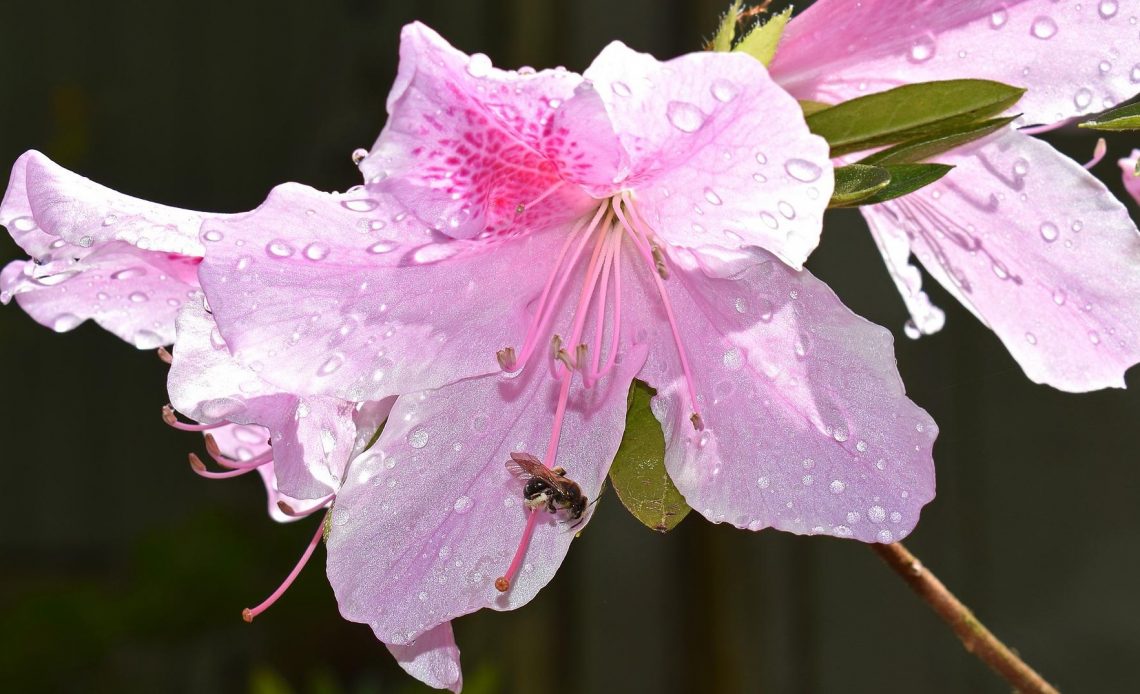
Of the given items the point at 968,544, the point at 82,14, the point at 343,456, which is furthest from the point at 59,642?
the point at 343,456

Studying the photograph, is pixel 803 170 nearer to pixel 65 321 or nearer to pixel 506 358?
pixel 506 358

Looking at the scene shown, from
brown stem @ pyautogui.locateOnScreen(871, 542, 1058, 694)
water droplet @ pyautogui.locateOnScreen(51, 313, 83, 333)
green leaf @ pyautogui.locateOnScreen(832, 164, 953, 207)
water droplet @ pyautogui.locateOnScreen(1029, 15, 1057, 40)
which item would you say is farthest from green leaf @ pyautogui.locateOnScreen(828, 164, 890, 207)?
water droplet @ pyautogui.locateOnScreen(51, 313, 83, 333)

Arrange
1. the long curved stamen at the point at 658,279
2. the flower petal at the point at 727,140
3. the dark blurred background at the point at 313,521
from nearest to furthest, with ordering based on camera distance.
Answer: the flower petal at the point at 727,140 < the long curved stamen at the point at 658,279 < the dark blurred background at the point at 313,521

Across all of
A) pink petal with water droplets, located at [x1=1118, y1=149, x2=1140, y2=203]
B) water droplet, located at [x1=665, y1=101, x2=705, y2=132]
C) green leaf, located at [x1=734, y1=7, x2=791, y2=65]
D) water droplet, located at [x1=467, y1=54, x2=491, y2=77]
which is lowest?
pink petal with water droplets, located at [x1=1118, y1=149, x2=1140, y2=203]

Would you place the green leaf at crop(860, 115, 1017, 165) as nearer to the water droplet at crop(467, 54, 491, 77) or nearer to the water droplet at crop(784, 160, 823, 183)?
the water droplet at crop(784, 160, 823, 183)

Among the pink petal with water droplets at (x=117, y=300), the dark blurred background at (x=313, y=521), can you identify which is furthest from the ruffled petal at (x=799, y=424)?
the dark blurred background at (x=313, y=521)

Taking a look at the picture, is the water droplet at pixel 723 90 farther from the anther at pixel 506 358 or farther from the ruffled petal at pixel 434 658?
the ruffled petal at pixel 434 658
